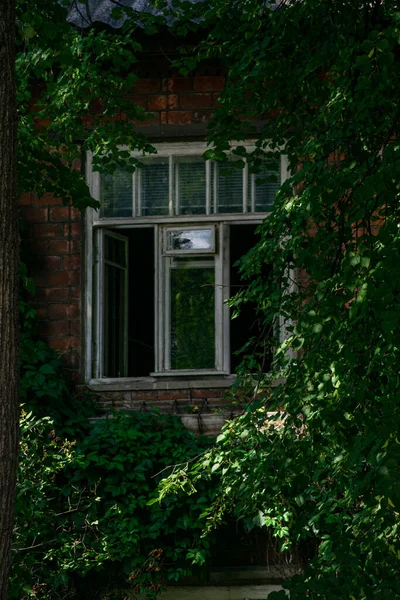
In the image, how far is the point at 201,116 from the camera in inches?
387

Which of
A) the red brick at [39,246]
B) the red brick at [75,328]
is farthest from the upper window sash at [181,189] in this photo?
the red brick at [75,328]

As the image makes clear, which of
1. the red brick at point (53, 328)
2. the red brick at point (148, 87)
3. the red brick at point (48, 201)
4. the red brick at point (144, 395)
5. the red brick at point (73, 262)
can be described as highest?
the red brick at point (148, 87)

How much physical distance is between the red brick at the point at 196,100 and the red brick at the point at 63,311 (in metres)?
1.88

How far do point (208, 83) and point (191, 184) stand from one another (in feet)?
2.76

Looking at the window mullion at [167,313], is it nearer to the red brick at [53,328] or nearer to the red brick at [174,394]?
the red brick at [174,394]

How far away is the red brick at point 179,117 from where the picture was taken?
9820mm

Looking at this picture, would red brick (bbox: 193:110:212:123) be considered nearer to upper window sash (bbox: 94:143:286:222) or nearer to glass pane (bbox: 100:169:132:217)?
upper window sash (bbox: 94:143:286:222)

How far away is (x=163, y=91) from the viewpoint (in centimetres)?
991

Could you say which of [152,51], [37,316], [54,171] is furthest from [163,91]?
[54,171]

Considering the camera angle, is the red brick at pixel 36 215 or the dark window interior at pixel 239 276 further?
the dark window interior at pixel 239 276

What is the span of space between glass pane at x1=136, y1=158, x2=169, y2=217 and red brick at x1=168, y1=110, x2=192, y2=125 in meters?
0.32

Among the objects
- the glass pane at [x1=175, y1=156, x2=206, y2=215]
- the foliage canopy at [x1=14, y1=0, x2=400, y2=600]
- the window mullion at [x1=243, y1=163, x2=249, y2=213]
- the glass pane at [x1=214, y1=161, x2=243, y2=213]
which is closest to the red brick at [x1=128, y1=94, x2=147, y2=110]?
the glass pane at [x1=175, y1=156, x2=206, y2=215]

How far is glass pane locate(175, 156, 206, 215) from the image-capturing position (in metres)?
9.82

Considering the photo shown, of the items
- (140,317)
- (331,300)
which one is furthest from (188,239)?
(331,300)
